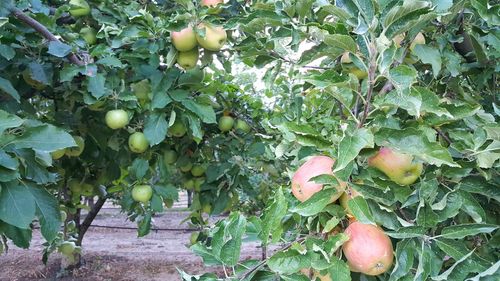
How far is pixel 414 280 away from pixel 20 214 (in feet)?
3.13

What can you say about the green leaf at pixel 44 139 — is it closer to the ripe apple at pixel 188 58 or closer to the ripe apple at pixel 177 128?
the ripe apple at pixel 188 58

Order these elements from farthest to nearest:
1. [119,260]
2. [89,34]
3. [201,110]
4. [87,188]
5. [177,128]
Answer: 1. [119,260]
2. [87,188]
3. [177,128]
4. [89,34]
5. [201,110]

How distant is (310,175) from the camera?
841mm

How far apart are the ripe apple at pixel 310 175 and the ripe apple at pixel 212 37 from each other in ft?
2.88

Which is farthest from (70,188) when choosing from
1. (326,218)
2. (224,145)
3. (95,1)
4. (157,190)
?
(326,218)

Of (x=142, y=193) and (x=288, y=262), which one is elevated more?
(x=288, y=262)

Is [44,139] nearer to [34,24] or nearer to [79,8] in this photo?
[34,24]

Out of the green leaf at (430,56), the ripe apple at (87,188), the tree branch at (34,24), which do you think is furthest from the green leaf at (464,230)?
the ripe apple at (87,188)

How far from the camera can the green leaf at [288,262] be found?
0.74 metres

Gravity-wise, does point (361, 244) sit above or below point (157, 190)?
above

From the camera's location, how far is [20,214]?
3.96 feet

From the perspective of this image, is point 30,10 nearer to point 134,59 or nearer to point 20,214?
point 134,59

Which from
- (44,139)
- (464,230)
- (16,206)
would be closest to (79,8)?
(44,139)

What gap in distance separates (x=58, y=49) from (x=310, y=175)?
3.48ft
